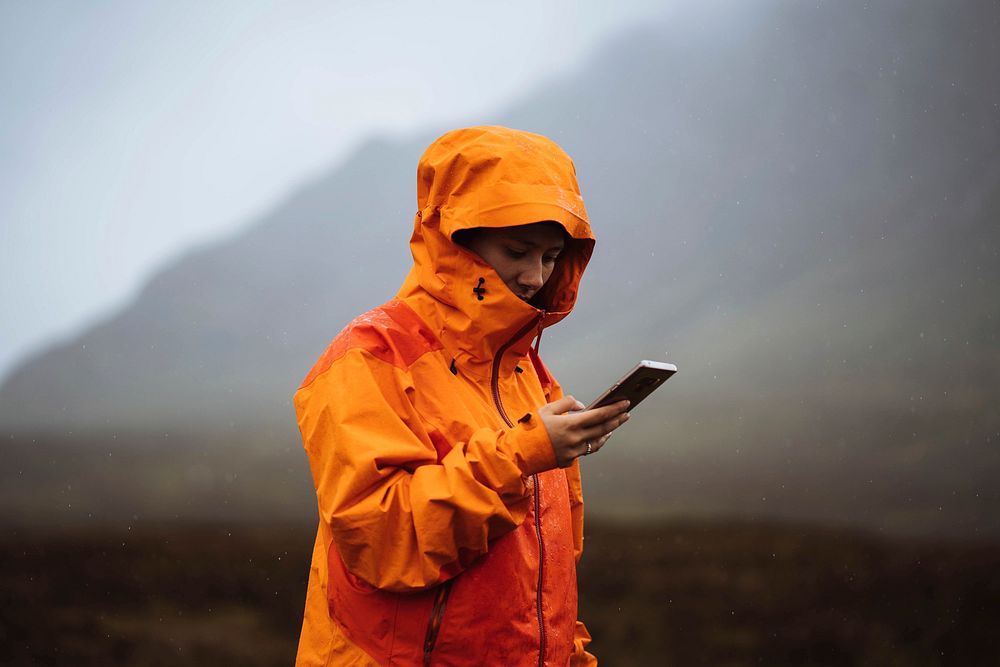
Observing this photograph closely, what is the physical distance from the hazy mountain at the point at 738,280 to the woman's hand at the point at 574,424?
6.89 feet

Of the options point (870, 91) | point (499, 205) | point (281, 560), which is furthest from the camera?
point (870, 91)

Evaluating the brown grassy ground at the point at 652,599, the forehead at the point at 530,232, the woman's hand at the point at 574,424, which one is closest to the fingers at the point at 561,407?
the woman's hand at the point at 574,424

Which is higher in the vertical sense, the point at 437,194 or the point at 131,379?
the point at 437,194

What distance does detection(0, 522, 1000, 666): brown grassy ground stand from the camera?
10.00ft

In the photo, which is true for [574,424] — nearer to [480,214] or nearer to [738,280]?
[480,214]

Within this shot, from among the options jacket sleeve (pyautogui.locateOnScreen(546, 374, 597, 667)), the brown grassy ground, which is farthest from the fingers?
the brown grassy ground

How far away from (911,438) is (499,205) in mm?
2532

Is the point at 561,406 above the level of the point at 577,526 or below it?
above

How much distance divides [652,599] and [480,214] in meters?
2.16

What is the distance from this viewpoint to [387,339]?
124 cm

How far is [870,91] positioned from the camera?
134 inches

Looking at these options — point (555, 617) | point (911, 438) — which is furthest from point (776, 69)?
point (555, 617)

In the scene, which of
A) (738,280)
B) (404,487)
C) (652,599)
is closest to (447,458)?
(404,487)

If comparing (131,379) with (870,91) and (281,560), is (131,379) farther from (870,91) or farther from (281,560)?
(870,91)
